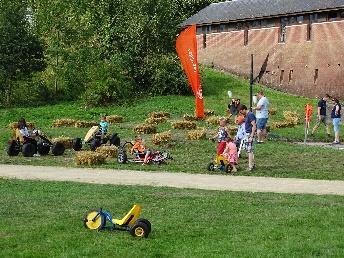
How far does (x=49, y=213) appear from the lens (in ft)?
38.1

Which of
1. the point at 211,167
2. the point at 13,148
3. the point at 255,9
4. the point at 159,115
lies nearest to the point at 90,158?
the point at 211,167

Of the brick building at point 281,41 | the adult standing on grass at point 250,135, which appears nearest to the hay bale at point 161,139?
the adult standing on grass at point 250,135

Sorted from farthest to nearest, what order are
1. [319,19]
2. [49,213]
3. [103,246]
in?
1. [319,19]
2. [49,213]
3. [103,246]

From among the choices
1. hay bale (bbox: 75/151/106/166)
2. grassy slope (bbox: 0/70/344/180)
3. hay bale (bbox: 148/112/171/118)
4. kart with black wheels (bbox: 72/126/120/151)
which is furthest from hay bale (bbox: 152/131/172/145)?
hay bale (bbox: 148/112/171/118)

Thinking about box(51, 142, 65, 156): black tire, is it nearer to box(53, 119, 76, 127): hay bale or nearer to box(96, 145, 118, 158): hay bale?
box(96, 145, 118, 158): hay bale

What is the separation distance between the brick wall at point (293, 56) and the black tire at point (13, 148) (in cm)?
2823

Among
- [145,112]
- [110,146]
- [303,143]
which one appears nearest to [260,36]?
[145,112]

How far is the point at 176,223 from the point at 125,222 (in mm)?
1018

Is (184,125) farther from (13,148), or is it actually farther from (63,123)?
(13,148)

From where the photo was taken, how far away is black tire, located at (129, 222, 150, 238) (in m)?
9.79

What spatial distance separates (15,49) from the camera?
43.9 metres

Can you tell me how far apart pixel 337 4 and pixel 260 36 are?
8815mm

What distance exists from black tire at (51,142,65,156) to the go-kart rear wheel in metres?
11.9

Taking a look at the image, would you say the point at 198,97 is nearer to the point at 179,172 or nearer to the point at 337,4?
the point at 179,172
